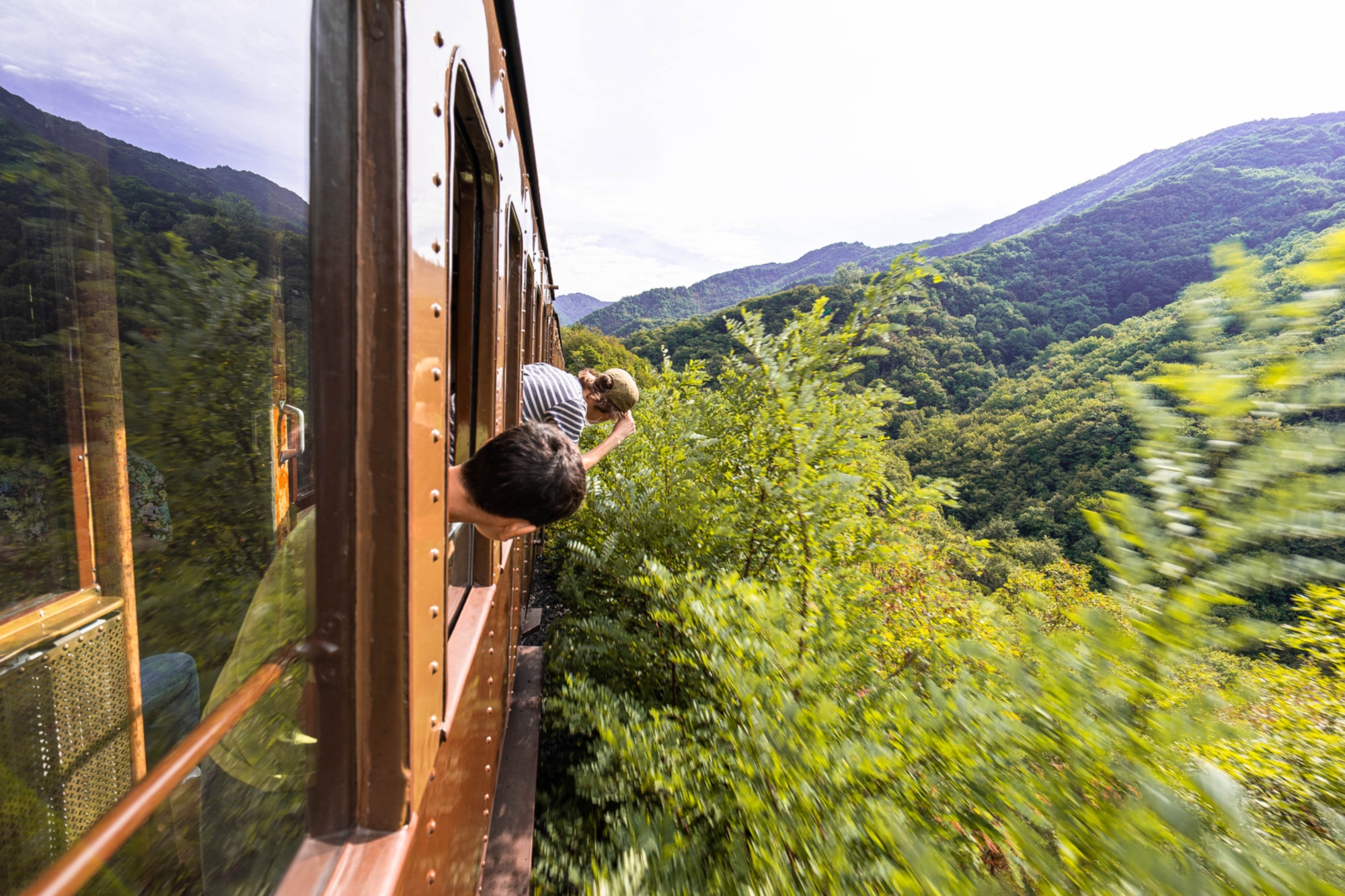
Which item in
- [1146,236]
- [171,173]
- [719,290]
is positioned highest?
[719,290]

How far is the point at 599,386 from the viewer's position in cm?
299

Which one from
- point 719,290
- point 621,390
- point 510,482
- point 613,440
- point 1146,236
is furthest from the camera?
point 719,290

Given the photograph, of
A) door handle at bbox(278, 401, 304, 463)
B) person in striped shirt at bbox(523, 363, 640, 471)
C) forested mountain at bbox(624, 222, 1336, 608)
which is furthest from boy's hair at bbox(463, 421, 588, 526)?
forested mountain at bbox(624, 222, 1336, 608)

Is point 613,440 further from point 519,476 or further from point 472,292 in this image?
point 519,476

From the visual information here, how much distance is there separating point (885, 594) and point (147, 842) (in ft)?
11.2

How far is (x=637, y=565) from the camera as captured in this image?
12.4ft

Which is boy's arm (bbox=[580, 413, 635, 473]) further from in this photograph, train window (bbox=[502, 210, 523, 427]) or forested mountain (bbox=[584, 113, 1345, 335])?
forested mountain (bbox=[584, 113, 1345, 335])

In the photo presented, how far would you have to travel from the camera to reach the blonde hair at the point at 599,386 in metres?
2.94

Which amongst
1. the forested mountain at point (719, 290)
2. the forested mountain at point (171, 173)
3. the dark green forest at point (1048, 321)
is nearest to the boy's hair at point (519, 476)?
the forested mountain at point (171, 173)

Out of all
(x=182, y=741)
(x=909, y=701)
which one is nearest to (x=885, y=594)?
(x=909, y=701)

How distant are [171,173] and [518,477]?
2.43ft

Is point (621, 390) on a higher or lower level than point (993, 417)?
→ higher

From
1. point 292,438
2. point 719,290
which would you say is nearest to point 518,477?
point 292,438

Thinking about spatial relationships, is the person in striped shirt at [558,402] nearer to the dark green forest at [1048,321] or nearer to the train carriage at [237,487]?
the train carriage at [237,487]
